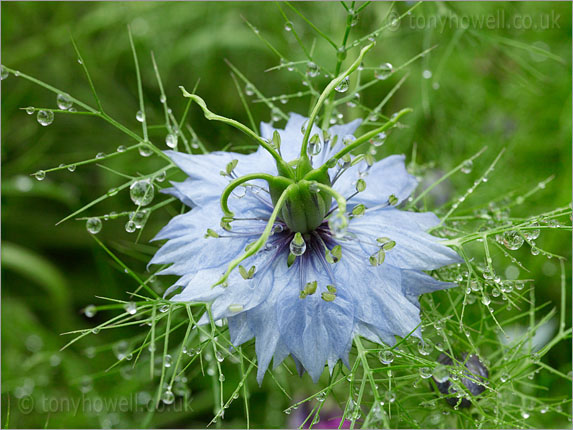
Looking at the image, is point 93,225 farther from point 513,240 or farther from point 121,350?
point 513,240

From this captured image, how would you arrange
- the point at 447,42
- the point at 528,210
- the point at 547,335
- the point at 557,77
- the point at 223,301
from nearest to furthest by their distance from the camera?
the point at 223,301 < the point at 547,335 < the point at 528,210 < the point at 447,42 < the point at 557,77

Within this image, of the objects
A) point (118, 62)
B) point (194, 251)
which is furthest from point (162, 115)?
point (194, 251)

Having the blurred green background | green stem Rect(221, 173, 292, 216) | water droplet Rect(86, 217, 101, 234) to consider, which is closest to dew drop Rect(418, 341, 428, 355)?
Answer: green stem Rect(221, 173, 292, 216)

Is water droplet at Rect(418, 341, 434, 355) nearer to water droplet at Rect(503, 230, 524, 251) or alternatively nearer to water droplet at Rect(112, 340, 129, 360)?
water droplet at Rect(503, 230, 524, 251)

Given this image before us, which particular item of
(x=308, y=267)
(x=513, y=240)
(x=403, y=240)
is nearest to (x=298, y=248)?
(x=308, y=267)

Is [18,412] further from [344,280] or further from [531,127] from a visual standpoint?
[531,127]

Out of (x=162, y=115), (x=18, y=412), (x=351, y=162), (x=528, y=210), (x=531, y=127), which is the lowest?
(x=18, y=412)

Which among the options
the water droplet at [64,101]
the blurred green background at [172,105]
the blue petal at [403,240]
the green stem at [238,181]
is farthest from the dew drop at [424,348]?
the blurred green background at [172,105]
